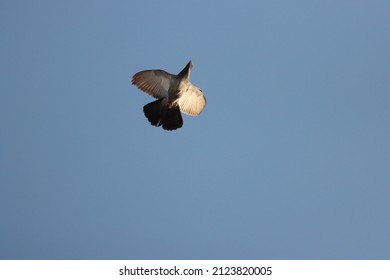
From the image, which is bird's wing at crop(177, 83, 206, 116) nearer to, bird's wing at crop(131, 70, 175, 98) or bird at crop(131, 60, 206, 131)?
bird at crop(131, 60, 206, 131)

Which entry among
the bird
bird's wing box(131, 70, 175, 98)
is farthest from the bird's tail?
bird's wing box(131, 70, 175, 98)

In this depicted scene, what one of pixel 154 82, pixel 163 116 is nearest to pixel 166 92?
pixel 154 82

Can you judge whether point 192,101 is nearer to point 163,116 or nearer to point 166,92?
point 166,92

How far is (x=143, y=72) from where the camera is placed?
10.9m

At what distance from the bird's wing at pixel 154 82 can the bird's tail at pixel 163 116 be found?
232 mm

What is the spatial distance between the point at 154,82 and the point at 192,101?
72cm

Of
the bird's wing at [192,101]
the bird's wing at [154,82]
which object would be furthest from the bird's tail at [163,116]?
the bird's wing at [192,101]

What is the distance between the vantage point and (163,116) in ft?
35.2

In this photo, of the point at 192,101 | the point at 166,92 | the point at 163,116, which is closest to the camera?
the point at 163,116

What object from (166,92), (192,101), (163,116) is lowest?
(163,116)

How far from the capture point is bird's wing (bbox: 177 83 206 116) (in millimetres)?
11188
